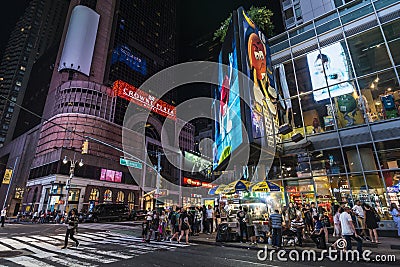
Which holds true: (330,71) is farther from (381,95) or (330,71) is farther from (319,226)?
(319,226)

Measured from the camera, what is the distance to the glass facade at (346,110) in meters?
14.0

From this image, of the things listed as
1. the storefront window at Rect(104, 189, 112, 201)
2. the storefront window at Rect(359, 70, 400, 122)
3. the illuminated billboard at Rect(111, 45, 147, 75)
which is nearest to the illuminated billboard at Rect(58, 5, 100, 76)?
the illuminated billboard at Rect(111, 45, 147, 75)

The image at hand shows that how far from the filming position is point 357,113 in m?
15.4

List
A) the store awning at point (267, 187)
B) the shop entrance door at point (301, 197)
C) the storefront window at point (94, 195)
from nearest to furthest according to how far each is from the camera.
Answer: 1. the store awning at point (267, 187)
2. the shop entrance door at point (301, 197)
3. the storefront window at point (94, 195)

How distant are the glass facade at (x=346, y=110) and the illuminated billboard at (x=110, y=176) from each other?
129 ft

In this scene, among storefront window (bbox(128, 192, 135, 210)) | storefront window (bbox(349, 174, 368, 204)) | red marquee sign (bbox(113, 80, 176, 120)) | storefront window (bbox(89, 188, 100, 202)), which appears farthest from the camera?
red marquee sign (bbox(113, 80, 176, 120))

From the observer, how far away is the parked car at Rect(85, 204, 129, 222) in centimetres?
2988

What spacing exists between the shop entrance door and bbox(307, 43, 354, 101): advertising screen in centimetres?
754

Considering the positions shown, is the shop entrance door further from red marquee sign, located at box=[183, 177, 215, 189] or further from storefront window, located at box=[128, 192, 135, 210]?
red marquee sign, located at box=[183, 177, 215, 189]

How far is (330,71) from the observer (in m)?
17.4

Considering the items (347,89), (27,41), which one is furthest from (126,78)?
(27,41)

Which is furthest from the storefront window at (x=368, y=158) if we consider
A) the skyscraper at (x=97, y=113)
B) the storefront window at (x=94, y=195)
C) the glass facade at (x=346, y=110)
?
the storefront window at (x=94, y=195)

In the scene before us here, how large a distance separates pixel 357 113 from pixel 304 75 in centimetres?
543

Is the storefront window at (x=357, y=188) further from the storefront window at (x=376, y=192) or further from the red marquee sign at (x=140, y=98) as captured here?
the red marquee sign at (x=140, y=98)
